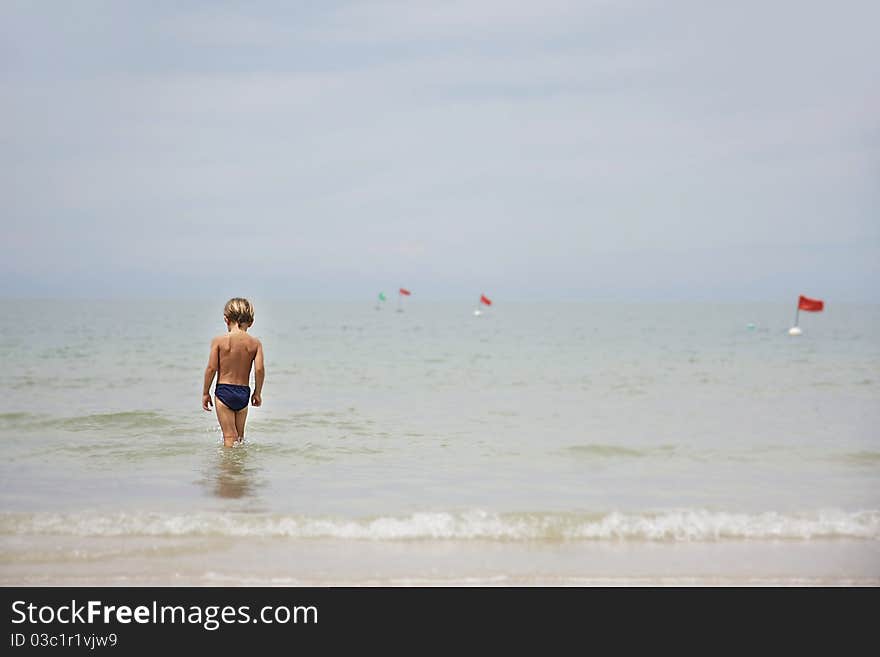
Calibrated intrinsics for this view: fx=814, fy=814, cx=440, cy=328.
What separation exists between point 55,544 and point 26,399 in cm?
988

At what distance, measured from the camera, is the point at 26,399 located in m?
14.9

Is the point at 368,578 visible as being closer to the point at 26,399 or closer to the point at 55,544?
the point at 55,544

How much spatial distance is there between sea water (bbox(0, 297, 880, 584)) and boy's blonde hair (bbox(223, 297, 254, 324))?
1.63 meters

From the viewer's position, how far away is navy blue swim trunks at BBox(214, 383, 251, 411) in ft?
27.7

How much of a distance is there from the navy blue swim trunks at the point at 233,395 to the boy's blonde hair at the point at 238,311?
68 cm

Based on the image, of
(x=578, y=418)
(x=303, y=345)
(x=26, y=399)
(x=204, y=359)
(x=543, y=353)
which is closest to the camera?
(x=578, y=418)

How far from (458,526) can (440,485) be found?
161 centimetres

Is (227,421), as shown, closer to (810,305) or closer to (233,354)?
(233,354)

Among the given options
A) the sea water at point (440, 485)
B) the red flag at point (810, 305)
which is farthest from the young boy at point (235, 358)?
the red flag at point (810, 305)

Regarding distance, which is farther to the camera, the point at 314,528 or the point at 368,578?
the point at 314,528

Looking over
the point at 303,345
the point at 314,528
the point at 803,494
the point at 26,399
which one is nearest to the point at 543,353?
the point at 303,345

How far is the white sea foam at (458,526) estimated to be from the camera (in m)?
6.51

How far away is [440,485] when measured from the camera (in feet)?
27.4
